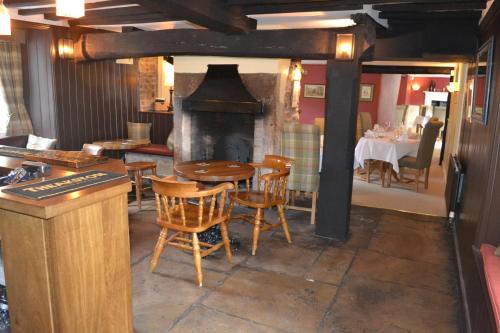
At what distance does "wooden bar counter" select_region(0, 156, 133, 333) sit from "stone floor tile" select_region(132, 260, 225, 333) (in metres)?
0.84

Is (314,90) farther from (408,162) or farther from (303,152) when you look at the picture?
(303,152)

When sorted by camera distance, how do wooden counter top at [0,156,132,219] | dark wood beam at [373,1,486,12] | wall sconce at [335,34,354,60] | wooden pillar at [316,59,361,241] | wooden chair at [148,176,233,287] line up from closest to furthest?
wooden counter top at [0,156,132,219] < wooden chair at [148,176,233,287] < dark wood beam at [373,1,486,12] < wall sconce at [335,34,354,60] < wooden pillar at [316,59,361,241]

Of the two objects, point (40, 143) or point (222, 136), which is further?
point (222, 136)

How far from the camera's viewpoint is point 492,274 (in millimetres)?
2006

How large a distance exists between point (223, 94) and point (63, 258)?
4110mm

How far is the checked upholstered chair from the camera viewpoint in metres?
4.37

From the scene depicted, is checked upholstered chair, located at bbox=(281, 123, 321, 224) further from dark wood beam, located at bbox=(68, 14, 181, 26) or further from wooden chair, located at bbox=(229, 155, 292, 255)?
dark wood beam, located at bbox=(68, 14, 181, 26)

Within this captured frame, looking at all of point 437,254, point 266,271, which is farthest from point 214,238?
point 437,254

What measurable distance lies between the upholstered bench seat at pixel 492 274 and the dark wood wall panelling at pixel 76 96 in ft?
17.1

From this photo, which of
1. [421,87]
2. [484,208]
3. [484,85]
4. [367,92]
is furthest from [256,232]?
[421,87]

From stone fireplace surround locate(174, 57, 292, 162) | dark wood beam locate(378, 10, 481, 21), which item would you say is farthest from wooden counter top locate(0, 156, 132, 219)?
stone fireplace surround locate(174, 57, 292, 162)

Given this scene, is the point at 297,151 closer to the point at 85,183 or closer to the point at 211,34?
the point at 211,34

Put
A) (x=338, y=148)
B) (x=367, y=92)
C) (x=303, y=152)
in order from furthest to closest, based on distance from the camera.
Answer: (x=367, y=92) < (x=303, y=152) < (x=338, y=148)

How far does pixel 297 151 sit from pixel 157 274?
207 cm
